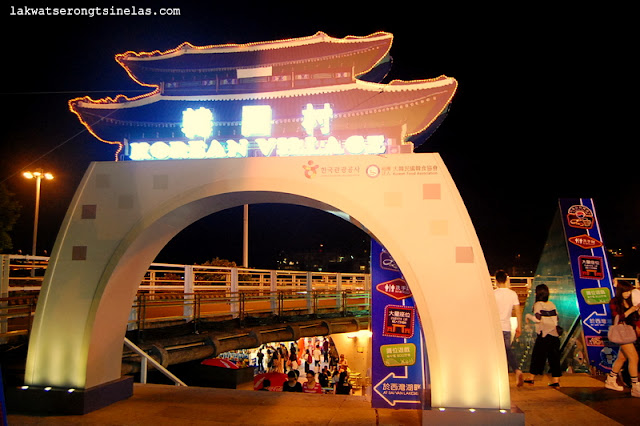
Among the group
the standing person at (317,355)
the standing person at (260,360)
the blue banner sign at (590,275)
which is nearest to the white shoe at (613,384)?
the blue banner sign at (590,275)

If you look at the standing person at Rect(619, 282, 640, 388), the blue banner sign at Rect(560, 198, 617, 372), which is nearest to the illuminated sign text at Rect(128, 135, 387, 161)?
the standing person at Rect(619, 282, 640, 388)

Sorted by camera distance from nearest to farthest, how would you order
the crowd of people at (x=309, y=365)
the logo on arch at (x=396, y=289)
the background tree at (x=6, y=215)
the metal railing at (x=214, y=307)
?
the logo on arch at (x=396, y=289)
the metal railing at (x=214, y=307)
the crowd of people at (x=309, y=365)
the background tree at (x=6, y=215)

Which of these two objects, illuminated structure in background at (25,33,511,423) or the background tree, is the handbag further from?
the background tree

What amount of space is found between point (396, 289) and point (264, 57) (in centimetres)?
372

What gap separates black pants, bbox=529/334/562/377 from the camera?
6715 mm

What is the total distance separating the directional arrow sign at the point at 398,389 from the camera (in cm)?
521

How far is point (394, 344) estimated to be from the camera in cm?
530

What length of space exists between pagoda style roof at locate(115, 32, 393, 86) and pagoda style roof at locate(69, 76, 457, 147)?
15.5 inches

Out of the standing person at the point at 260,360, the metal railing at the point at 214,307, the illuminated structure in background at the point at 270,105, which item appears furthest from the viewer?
the standing person at the point at 260,360

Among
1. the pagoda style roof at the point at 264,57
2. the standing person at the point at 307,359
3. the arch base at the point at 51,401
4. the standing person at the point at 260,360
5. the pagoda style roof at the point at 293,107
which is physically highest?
the pagoda style roof at the point at 264,57

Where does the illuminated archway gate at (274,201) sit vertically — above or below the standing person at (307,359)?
above

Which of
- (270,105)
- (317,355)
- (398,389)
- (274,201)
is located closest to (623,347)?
(398,389)

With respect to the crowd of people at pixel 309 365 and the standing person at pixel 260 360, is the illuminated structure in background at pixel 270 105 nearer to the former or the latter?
the crowd of people at pixel 309 365

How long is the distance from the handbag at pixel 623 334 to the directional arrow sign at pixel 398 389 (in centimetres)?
302
